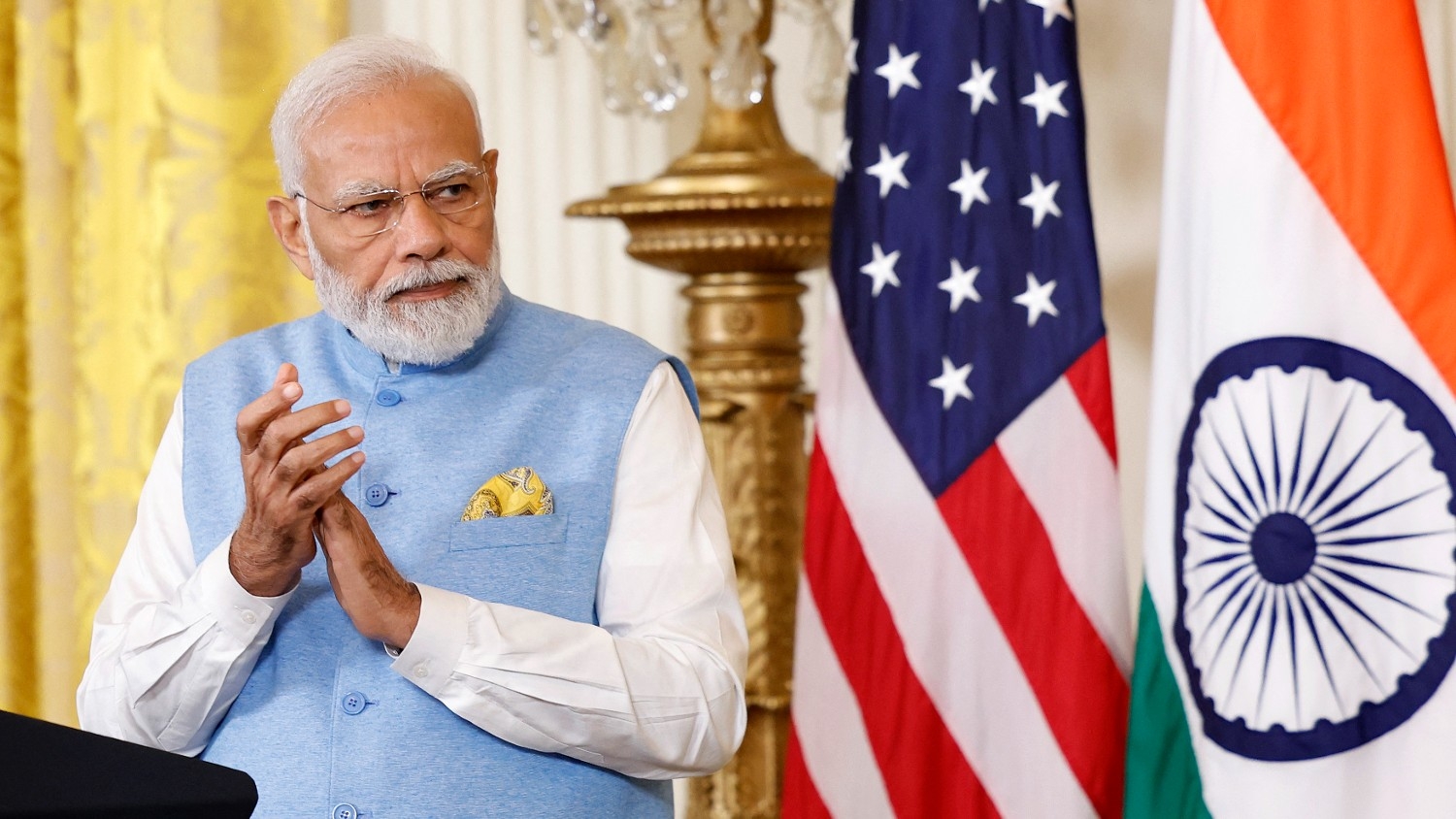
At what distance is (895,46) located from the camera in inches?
95.2

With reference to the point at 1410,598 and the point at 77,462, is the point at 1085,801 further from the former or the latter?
the point at 77,462

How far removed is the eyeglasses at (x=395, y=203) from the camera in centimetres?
164

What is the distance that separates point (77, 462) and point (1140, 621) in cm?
222

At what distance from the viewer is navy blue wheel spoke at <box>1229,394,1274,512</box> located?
2066 millimetres

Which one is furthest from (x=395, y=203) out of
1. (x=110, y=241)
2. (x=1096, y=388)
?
(x=110, y=241)

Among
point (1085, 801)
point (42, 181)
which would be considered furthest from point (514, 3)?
point (1085, 801)

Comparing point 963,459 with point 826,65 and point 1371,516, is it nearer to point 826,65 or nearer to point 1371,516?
point 1371,516

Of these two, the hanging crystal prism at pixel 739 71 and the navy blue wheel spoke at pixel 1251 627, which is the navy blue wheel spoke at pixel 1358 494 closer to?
the navy blue wheel spoke at pixel 1251 627

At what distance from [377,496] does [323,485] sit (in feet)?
0.87

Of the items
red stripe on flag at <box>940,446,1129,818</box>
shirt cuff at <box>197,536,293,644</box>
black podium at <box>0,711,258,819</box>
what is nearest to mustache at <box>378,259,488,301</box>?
shirt cuff at <box>197,536,293,644</box>

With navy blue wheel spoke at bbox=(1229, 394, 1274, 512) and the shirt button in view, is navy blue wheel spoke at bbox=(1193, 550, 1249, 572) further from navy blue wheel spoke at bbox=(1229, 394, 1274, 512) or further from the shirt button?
the shirt button

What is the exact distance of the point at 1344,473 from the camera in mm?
2031

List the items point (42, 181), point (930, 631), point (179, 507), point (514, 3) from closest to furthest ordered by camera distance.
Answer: point (179, 507)
point (930, 631)
point (42, 181)
point (514, 3)

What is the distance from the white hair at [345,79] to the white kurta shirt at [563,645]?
0.36 meters
